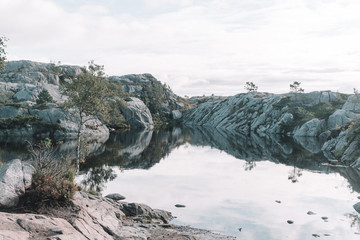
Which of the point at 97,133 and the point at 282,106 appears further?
the point at 282,106

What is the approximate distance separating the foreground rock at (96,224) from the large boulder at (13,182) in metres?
1.62

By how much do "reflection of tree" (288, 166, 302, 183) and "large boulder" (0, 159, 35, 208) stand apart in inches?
1340

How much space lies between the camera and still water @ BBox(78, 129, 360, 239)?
25.4 m

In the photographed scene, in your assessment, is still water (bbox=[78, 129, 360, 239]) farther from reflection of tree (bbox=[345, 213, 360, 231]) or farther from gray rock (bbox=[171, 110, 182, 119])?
gray rock (bbox=[171, 110, 182, 119])

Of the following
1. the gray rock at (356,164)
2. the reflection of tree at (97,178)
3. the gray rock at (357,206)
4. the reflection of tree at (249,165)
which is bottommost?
the reflection of tree at (97,178)

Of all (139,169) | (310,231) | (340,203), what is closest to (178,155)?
(139,169)

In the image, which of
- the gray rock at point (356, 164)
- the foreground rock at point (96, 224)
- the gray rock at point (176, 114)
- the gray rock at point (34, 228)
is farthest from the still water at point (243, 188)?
the gray rock at point (176, 114)

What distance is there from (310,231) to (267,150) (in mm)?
48597

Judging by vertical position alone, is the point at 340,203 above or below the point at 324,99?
below

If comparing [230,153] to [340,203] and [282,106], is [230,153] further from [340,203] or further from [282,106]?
[282,106]

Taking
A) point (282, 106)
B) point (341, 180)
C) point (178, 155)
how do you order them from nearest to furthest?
point (341, 180) < point (178, 155) < point (282, 106)

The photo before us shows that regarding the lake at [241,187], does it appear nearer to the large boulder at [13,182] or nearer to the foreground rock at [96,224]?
the foreground rock at [96,224]

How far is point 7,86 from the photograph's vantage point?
12238cm

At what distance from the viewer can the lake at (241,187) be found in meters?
25.4
